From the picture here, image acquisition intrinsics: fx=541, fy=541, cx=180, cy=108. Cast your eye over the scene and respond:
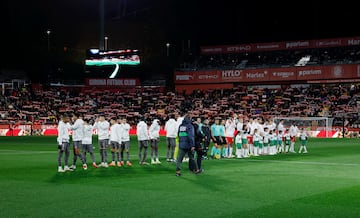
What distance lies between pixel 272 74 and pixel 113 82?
2088 cm

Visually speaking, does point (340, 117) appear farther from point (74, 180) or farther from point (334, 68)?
point (74, 180)

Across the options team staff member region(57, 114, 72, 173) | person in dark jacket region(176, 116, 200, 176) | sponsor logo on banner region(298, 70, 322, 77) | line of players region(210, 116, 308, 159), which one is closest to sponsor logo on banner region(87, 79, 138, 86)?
sponsor logo on banner region(298, 70, 322, 77)

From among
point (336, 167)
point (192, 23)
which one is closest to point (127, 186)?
point (336, 167)

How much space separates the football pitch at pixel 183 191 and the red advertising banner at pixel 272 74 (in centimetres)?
4005

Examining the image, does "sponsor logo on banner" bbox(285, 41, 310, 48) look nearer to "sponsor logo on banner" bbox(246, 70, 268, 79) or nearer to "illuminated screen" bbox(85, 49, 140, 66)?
"sponsor logo on banner" bbox(246, 70, 268, 79)

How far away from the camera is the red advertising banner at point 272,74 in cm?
6109

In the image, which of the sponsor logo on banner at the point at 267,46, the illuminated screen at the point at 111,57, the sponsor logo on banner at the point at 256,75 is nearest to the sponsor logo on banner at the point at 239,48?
the sponsor logo on banner at the point at 267,46

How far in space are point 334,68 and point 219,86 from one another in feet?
50.1

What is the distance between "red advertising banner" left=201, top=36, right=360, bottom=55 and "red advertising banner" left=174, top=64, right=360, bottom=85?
3895mm

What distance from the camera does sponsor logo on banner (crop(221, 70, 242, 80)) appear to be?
224 feet

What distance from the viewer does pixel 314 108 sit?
58.1 meters

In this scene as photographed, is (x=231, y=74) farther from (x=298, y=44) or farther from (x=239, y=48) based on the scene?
(x=298, y=44)

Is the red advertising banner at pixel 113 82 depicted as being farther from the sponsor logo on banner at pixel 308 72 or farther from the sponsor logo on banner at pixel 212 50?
the sponsor logo on banner at pixel 308 72

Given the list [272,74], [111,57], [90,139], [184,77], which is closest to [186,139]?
[90,139]
